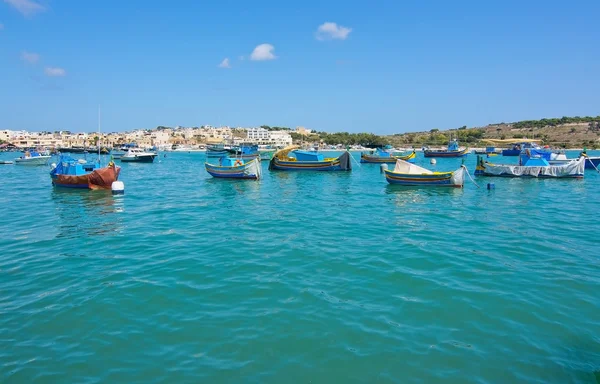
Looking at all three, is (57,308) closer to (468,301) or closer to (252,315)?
(252,315)

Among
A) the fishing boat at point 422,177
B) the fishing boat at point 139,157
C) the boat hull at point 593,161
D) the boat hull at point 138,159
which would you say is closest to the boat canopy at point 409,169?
the fishing boat at point 422,177

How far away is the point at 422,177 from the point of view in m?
31.2

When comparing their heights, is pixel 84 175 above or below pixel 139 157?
below

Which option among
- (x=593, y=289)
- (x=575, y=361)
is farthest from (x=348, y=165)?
(x=575, y=361)

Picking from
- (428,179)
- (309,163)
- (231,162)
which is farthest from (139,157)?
(428,179)

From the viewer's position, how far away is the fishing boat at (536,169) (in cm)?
3834

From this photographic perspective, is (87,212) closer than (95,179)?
Yes

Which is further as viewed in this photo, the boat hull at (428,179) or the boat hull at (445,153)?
the boat hull at (445,153)

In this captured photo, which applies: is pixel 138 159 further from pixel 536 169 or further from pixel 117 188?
pixel 536 169

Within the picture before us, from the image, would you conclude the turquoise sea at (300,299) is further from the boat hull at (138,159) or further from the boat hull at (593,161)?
the boat hull at (138,159)

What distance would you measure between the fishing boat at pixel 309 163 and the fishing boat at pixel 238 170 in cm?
984

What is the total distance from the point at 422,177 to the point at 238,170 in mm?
16443

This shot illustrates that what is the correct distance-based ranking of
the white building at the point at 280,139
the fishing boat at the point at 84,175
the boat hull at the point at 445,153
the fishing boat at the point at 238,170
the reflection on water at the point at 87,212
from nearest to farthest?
the reflection on water at the point at 87,212
the fishing boat at the point at 84,175
the fishing boat at the point at 238,170
the boat hull at the point at 445,153
the white building at the point at 280,139

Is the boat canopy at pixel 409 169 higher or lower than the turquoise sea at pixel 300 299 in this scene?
higher
